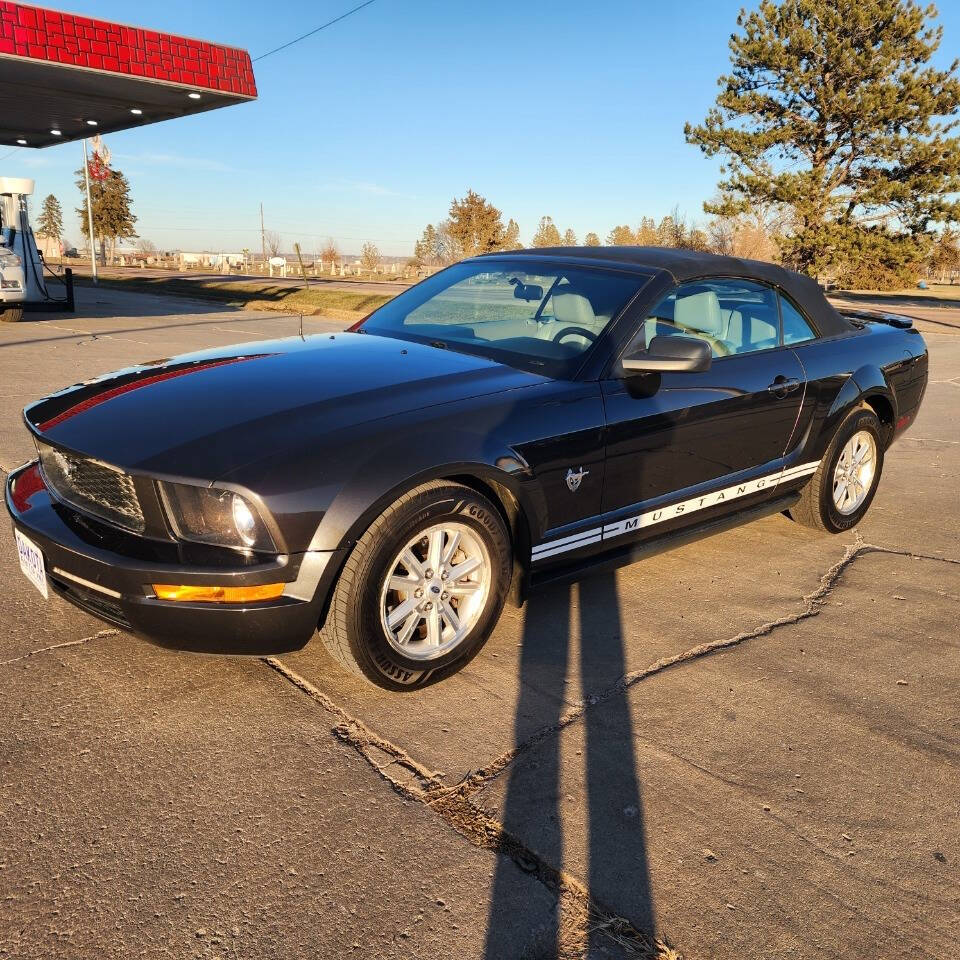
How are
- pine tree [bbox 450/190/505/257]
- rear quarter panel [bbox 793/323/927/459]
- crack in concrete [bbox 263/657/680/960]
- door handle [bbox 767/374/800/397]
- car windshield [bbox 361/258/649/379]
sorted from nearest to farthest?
crack in concrete [bbox 263/657/680/960]
car windshield [bbox 361/258/649/379]
door handle [bbox 767/374/800/397]
rear quarter panel [bbox 793/323/927/459]
pine tree [bbox 450/190/505/257]

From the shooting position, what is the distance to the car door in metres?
3.48

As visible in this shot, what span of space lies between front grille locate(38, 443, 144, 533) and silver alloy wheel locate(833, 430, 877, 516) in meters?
3.66

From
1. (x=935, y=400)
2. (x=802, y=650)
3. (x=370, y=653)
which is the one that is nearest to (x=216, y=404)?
(x=370, y=653)

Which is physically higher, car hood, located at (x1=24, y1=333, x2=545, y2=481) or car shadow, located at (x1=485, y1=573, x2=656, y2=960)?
car hood, located at (x1=24, y1=333, x2=545, y2=481)

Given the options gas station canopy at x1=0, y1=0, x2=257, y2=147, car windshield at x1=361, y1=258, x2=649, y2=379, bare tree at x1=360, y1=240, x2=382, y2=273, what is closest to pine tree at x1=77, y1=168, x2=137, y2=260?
bare tree at x1=360, y1=240, x2=382, y2=273

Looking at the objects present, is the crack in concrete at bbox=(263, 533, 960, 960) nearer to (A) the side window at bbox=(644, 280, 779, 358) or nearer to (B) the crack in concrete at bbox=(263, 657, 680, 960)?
(B) the crack in concrete at bbox=(263, 657, 680, 960)

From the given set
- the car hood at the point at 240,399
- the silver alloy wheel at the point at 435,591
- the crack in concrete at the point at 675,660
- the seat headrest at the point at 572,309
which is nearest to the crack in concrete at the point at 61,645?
the car hood at the point at 240,399


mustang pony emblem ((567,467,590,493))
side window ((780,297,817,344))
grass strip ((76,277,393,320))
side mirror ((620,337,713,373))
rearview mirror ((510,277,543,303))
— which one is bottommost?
mustang pony emblem ((567,467,590,493))

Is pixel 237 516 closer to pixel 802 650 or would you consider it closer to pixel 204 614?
pixel 204 614

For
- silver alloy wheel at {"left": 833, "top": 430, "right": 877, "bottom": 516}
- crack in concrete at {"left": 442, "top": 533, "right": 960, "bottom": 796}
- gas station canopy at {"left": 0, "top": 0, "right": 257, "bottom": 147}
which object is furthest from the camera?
gas station canopy at {"left": 0, "top": 0, "right": 257, "bottom": 147}

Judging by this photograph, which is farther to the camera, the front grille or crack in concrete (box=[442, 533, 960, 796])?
the front grille

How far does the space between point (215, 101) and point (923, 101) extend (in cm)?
2459

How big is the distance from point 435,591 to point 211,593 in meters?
0.77

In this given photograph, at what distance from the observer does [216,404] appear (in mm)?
2938
